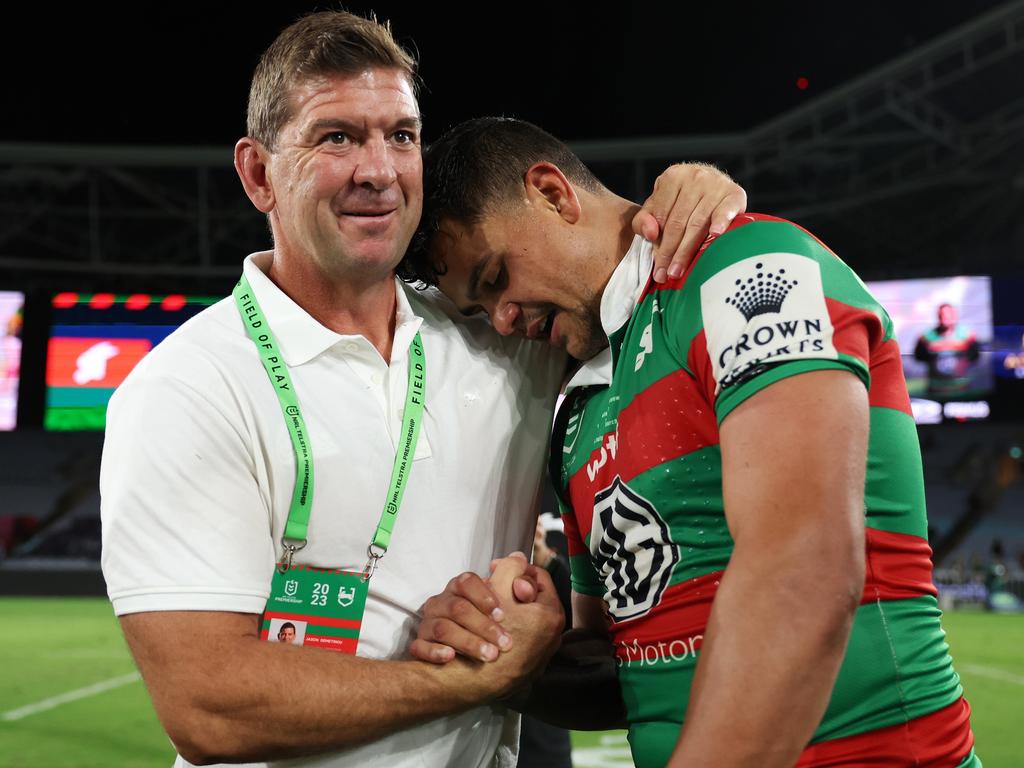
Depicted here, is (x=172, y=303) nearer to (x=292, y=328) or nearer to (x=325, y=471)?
(x=292, y=328)

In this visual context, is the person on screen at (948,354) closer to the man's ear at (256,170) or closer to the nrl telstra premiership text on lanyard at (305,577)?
the man's ear at (256,170)

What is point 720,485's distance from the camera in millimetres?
1703

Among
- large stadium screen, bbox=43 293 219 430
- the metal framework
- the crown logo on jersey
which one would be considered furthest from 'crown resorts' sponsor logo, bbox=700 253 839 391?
large stadium screen, bbox=43 293 219 430

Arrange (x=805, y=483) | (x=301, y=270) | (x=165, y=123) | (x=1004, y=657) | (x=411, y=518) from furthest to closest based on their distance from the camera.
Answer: (x=165, y=123)
(x=1004, y=657)
(x=301, y=270)
(x=411, y=518)
(x=805, y=483)

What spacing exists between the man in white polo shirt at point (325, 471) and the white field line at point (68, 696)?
6624mm

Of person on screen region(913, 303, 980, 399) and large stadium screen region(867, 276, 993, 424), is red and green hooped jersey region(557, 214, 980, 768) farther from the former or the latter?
person on screen region(913, 303, 980, 399)

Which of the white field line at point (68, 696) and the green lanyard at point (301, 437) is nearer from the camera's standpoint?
the green lanyard at point (301, 437)

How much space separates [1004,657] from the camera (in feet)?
35.2

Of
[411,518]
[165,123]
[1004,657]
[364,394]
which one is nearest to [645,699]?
[411,518]

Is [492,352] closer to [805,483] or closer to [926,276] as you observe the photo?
[805,483]

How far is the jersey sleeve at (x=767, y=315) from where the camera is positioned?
1.49 meters

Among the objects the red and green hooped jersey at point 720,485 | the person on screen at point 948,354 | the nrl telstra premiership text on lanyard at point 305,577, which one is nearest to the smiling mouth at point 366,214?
the nrl telstra premiership text on lanyard at point 305,577

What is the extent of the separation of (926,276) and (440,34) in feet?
30.2

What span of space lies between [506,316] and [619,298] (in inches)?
12.2
